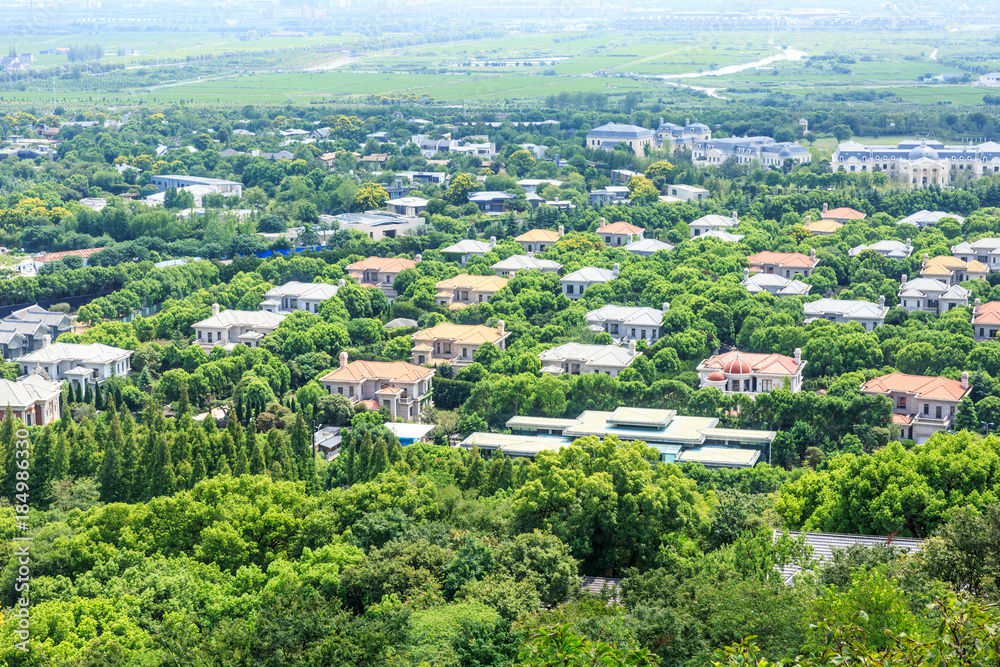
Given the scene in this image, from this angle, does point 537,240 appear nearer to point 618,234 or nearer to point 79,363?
point 618,234

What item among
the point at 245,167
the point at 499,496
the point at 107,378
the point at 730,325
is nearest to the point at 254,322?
the point at 107,378

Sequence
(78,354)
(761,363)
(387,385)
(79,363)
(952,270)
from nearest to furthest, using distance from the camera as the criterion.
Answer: (761,363), (387,385), (79,363), (78,354), (952,270)

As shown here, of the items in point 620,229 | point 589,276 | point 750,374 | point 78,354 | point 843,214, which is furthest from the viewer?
point 843,214

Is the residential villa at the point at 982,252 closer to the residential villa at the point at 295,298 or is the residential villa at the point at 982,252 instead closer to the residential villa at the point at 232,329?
the residential villa at the point at 295,298

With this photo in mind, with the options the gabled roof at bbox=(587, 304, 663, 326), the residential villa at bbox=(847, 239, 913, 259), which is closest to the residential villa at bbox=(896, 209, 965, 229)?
the residential villa at bbox=(847, 239, 913, 259)

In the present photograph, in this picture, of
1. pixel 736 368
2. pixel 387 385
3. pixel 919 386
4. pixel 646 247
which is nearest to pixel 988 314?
pixel 919 386

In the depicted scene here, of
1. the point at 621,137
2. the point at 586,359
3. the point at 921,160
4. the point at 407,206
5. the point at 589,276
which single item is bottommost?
the point at 586,359

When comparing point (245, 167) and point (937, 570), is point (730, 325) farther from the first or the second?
point (245, 167)
